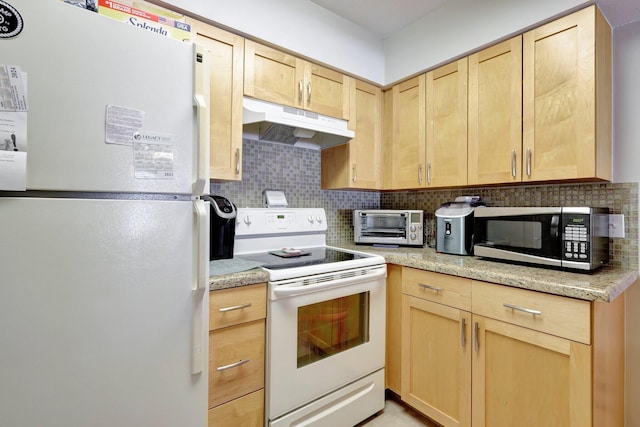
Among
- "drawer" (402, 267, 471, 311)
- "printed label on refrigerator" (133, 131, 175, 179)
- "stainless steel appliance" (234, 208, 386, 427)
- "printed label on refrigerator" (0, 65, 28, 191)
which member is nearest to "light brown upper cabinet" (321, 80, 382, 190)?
"stainless steel appliance" (234, 208, 386, 427)

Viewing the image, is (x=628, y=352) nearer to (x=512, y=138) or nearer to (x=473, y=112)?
(x=512, y=138)

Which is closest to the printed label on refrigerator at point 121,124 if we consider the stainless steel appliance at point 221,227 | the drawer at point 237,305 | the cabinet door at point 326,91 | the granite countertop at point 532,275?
the stainless steel appliance at point 221,227

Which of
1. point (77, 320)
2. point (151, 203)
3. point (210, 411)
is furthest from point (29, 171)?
point (210, 411)

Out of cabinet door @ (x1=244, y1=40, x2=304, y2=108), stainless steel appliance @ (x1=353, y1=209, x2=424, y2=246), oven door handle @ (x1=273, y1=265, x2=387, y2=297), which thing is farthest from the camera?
stainless steel appliance @ (x1=353, y1=209, x2=424, y2=246)

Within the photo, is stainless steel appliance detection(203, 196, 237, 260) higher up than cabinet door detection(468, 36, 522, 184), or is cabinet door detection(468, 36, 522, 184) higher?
cabinet door detection(468, 36, 522, 184)

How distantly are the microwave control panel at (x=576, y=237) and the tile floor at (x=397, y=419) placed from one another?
1152 millimetres

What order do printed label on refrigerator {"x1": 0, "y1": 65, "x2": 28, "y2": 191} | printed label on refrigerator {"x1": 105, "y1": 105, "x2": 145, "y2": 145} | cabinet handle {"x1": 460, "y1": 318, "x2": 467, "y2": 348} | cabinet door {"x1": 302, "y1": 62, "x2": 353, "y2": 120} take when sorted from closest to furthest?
printed label on refrigerator {"x1": 0, "y1": 65, "x2": 28, "y2": 191} → printed label on refrigerator {"x1": 105, "y1": 105, "x2": 145, "y2": 145} → cabinet handle {"x1": 460, "y1": 318, "x2": 467, "y2": 348} → cabinet door {"x1": 302, "y1": 62, "x2": 353, "y2": 120}

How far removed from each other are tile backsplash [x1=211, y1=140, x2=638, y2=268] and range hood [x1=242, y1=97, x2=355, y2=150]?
16cm

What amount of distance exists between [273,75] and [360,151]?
0.79 meters

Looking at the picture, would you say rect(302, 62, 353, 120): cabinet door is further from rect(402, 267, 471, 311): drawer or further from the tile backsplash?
rect(402, 267, 471, 311): drawer

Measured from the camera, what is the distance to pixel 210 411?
1.22 meters

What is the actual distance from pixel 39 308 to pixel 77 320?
0.09 meters

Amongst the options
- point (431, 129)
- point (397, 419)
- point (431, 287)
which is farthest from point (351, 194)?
point (397, 419)

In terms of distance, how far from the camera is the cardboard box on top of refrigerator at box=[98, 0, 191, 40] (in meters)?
0.95
